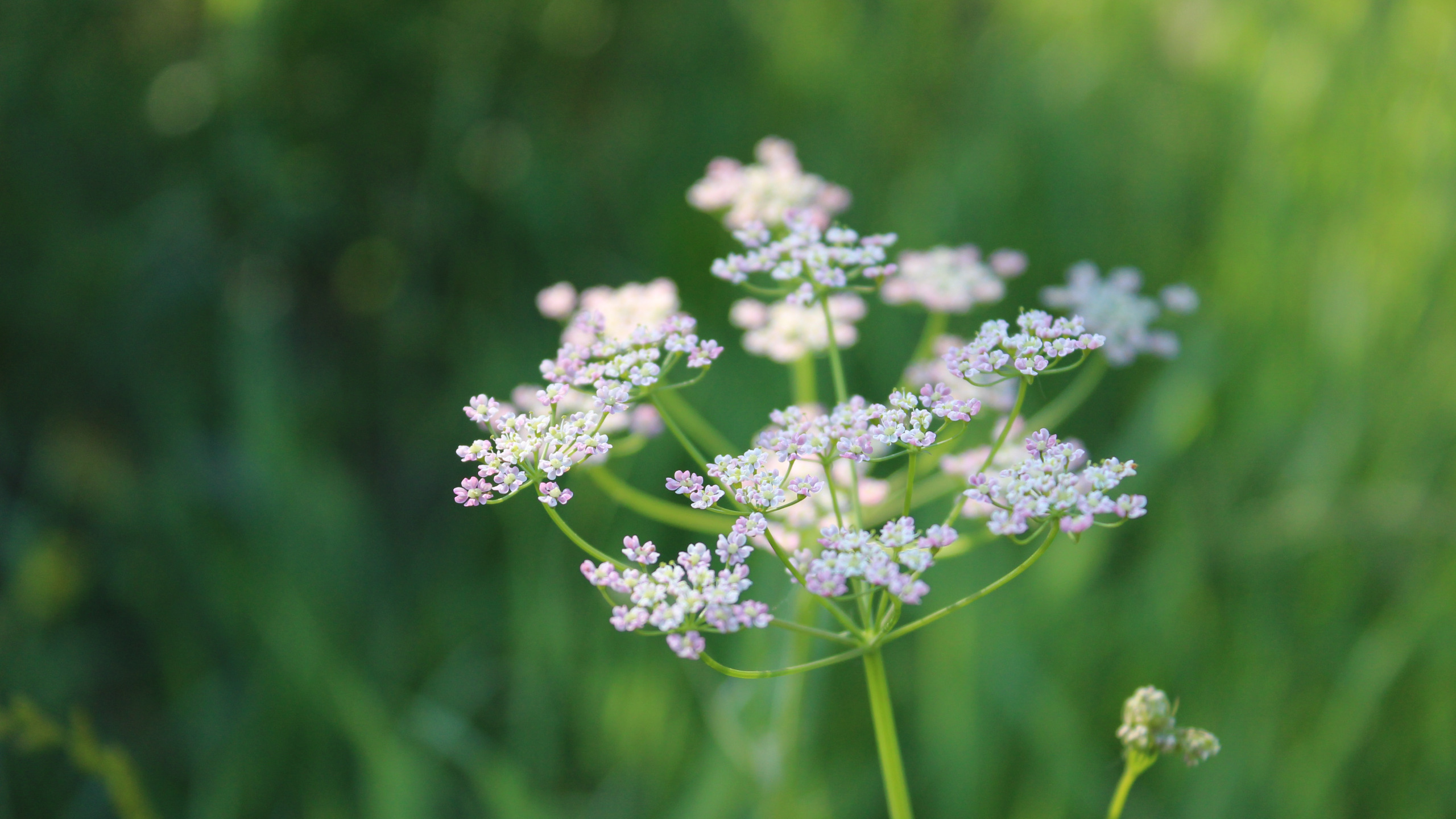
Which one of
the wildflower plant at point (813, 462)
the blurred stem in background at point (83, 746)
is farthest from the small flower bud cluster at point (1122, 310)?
the blurred stem in background at point (83, 746)

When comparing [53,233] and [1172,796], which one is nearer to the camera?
[1172,796]

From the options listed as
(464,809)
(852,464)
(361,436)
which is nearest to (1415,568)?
(852,464)

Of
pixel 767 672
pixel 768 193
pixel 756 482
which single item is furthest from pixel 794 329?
pixel 767 672

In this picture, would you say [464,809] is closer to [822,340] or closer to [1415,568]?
[822,340]

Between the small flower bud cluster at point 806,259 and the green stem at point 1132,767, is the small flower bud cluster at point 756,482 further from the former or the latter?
the green stem at point 1132,767

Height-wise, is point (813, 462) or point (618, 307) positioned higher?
point (618, 307)

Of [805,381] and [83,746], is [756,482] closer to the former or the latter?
[805,381]

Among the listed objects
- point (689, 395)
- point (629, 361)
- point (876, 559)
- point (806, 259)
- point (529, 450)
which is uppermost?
point (689, 395)
